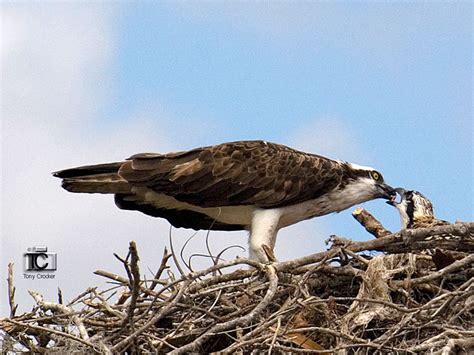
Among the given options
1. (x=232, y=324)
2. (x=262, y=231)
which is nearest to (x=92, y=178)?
(x=262, y=231)

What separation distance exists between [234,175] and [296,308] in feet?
7.69

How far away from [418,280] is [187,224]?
8.39 feet

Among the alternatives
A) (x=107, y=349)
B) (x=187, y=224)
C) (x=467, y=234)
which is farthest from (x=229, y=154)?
(x=107, y=349)

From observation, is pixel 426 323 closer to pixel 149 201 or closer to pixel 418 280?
pixel 418 280

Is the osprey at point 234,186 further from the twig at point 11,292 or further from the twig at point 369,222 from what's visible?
the twig at point 11,292

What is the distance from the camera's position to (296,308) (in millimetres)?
7160

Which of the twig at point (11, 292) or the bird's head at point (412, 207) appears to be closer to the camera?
the twig at point (11, 292)

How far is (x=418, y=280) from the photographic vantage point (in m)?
7.67

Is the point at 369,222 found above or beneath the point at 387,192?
beneath

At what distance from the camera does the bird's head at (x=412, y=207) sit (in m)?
9.15

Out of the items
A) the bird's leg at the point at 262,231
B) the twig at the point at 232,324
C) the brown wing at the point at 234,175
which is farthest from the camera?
the brown wing at the point at 234,175

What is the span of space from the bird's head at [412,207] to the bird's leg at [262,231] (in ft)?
3.43

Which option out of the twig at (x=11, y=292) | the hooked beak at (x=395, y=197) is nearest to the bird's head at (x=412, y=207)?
the hooked beak at (x=395, y=197)

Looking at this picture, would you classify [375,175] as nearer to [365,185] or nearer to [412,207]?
[365,185]
